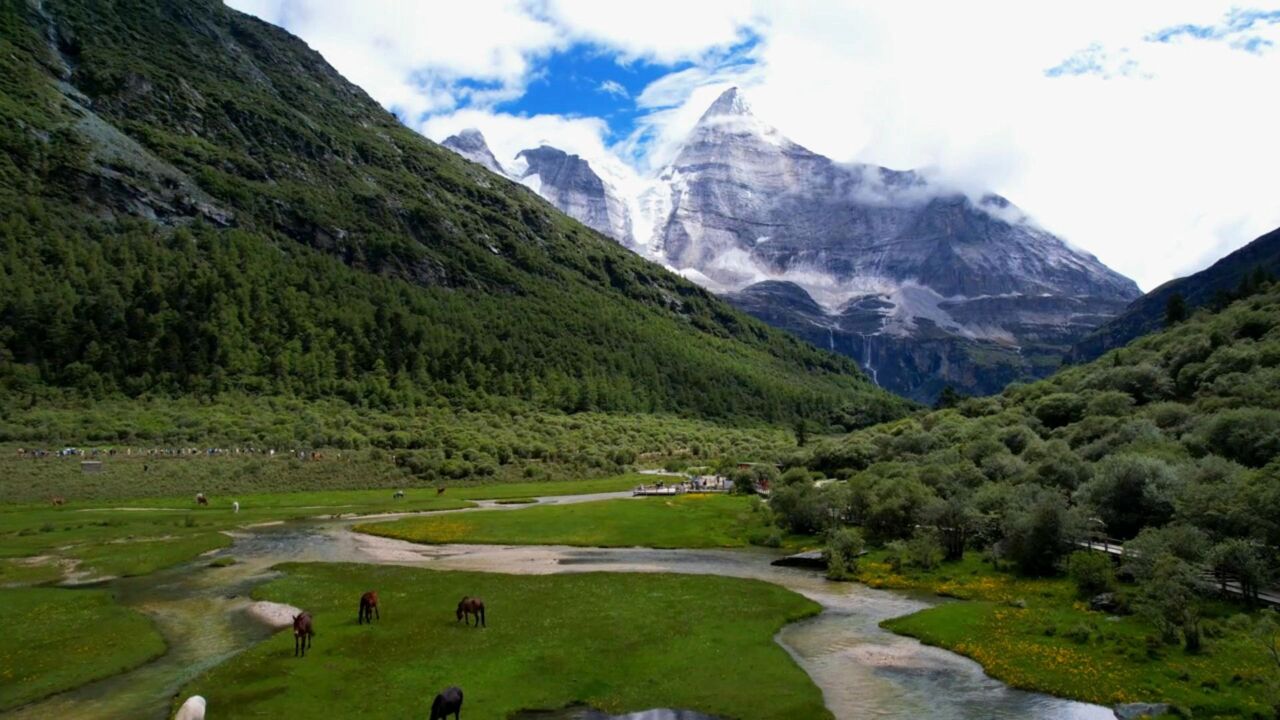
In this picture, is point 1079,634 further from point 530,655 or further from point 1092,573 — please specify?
point 530,655

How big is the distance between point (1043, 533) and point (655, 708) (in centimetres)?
4390

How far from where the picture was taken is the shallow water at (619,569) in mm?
34031

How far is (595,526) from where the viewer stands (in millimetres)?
93000

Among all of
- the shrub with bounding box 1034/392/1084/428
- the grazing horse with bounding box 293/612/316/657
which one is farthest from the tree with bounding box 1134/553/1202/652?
the shrub with bounding box 1034/392/1084/428

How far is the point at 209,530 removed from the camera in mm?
84312

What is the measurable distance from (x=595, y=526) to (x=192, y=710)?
214ft

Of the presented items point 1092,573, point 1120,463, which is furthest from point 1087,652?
point 1120,463

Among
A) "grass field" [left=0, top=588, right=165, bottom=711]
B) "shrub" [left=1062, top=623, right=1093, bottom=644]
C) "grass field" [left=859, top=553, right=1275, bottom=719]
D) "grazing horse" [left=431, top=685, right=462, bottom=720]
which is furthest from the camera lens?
"shrub" [left=1062, top=623, right=1093, bottom=644]

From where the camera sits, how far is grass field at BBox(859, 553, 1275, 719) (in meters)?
34.7

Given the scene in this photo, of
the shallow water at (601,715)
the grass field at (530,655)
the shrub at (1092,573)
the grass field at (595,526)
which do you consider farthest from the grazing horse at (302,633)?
the shrub at (1092,573)

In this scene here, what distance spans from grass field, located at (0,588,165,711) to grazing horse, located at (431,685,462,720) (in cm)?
1857

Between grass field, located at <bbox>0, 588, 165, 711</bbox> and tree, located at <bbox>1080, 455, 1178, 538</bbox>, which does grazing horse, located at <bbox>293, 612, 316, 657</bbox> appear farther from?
tree, located at <bbox>1080, 455, 1178, 538</bbox>

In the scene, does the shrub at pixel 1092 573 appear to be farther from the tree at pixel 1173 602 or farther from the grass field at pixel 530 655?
the grass field at pixel 530 655

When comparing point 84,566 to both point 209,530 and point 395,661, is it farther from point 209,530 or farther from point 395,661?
point 395,661
